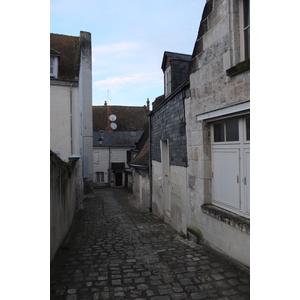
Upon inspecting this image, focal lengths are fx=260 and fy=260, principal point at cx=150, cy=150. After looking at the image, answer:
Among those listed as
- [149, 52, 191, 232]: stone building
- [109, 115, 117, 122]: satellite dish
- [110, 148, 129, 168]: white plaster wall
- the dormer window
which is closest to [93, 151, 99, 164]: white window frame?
[110, 148, 129, 168]: white plaster wall

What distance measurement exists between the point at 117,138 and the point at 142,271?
23969 millimetres

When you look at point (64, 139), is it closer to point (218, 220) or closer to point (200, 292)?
point (218, 220)

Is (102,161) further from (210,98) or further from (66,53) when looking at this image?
(210,98)

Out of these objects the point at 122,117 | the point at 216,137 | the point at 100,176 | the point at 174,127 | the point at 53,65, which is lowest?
the point at 100,176

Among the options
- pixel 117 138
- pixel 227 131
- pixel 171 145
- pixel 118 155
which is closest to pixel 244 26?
pixel 227 131

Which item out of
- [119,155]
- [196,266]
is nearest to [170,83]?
[196,266]

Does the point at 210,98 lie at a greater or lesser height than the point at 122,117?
lesser

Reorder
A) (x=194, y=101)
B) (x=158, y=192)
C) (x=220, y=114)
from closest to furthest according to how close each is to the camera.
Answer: (x=220, y=114) → (x=194, y=101) → (x=158, y=192)

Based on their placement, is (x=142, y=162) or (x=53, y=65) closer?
(x=53, y=65)

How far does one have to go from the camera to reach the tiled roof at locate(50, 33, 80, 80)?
1285 centimetres

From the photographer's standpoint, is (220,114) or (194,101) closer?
(220,114)

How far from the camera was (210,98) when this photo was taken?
460 centimetres

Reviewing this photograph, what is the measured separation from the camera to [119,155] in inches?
1060
